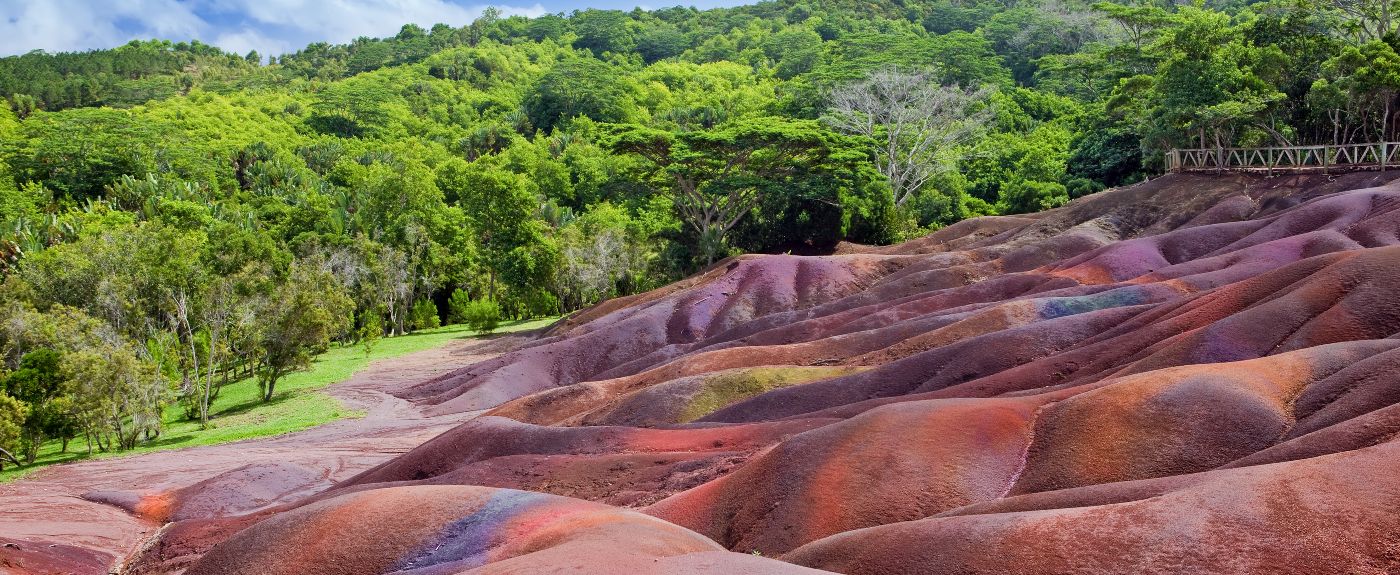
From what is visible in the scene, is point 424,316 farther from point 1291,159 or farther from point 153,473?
point 1291,159

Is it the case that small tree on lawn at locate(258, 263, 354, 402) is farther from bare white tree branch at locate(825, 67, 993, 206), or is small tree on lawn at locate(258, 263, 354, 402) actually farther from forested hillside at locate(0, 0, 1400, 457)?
bare white tree branch at locate(825, 67, 993, 206)

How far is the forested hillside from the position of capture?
128 feet

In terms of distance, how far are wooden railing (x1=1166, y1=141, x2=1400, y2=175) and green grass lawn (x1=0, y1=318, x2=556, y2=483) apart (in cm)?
3793

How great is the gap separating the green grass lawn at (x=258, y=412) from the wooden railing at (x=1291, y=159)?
37930 millimetres

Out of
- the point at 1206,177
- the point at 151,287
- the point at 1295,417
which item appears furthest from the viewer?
the point at 1206,177

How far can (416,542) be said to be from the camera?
13.7m

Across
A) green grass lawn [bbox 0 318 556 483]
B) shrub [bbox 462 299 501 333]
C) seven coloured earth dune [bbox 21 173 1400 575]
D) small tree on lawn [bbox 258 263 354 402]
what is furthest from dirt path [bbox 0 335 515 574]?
shrub [bbox 462 299 501 333]

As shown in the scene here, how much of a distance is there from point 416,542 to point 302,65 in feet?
559

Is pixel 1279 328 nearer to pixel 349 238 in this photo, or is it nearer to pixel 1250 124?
pixel 1250 124

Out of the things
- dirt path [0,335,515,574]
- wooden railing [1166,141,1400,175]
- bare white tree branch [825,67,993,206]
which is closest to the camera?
dirt path [0,335,515,574]

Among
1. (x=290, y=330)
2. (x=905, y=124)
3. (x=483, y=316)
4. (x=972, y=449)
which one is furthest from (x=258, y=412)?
(x=905, y=124)

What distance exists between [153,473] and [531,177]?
5911 cm

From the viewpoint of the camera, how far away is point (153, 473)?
28453 mm

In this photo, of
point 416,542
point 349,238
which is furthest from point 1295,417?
point 349,238
